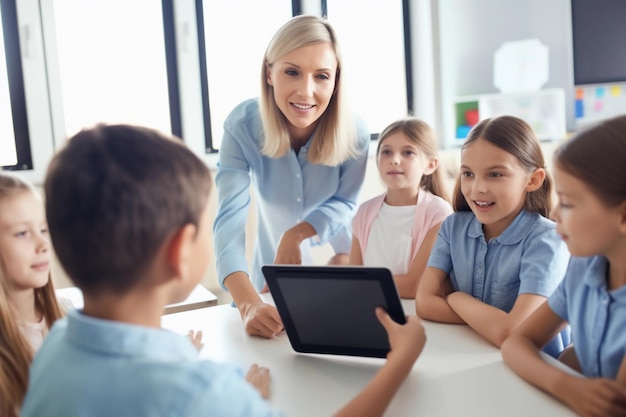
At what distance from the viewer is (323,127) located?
1904 mm

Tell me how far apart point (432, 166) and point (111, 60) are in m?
2.33

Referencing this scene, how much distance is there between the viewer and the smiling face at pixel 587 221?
1.05 meters

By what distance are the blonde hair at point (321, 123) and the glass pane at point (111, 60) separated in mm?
1975

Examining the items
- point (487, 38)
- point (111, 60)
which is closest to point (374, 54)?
point (487, 38)

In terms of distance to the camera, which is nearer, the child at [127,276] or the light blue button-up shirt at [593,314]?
the child at [127,276]

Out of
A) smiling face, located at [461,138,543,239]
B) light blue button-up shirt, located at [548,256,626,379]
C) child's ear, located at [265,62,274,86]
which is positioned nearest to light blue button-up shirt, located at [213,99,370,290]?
child's ear, located at [265,62,274,86]

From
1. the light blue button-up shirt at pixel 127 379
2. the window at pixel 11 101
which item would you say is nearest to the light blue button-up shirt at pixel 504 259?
the light blue button-up shirt at pixel 127 379

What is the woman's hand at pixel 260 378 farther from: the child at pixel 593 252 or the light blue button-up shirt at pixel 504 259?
the light blue button-up shirt at pixel 504 259

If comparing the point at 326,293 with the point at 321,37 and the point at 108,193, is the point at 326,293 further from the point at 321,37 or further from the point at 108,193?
the point at 321,37

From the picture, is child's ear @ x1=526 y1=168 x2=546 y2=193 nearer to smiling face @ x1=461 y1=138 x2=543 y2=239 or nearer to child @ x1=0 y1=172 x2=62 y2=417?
smiling face @ x1=461 y1=138 x2=543 y2=239

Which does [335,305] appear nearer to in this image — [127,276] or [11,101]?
[127,276]

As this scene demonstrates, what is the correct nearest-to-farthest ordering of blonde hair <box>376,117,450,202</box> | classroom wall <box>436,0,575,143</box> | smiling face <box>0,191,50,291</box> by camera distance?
1. smiling face <box>0,191,50,291</box>
2. blonde hair <box>376,117,450,202</box>
3. classroom wall <box>436,0,575,143</box>

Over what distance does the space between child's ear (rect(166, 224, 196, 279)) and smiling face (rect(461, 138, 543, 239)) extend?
94 centimetres

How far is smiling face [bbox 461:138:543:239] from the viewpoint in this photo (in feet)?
4.95
